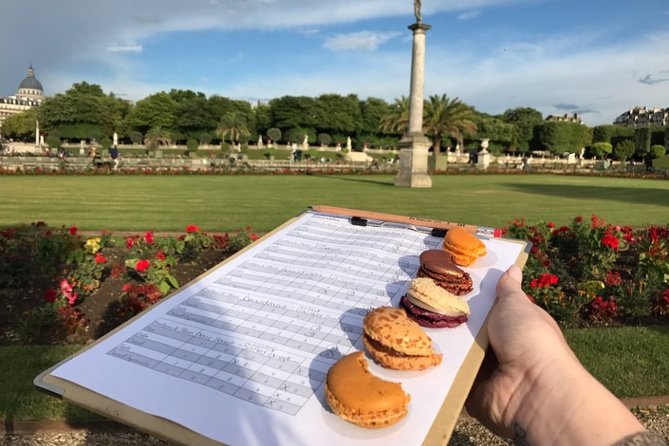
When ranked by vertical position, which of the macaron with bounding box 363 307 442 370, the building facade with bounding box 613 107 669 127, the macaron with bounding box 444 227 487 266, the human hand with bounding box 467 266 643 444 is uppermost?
the building facade with bounding box 613 107 669 127

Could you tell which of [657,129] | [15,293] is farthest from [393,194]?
[657,129]

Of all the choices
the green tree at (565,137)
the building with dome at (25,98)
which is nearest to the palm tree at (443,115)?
the green tree at (565,137)

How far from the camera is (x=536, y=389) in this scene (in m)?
1.81

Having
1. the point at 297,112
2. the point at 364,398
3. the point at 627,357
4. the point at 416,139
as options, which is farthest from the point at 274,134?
the point at 364,398

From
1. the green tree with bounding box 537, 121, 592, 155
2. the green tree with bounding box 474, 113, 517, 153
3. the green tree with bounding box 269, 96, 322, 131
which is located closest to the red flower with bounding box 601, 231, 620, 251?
the green tree with bounding box 269, 96, 322, 131

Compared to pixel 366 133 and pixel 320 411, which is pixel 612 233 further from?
pixel 366 133

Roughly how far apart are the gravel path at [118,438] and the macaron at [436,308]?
8.08ft

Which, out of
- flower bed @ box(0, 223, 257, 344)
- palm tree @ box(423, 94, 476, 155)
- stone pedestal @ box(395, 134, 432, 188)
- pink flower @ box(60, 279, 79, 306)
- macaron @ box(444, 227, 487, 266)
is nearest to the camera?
macaron @ box(444, 227, 487, 266)

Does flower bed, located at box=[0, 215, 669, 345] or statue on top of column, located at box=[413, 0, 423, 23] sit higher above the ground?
statue on top of column, located at box=[413, 0, 423, 23]

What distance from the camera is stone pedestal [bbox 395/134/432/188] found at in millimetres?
25234

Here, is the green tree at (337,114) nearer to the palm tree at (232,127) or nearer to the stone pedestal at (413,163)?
the palm tree at (232,127)

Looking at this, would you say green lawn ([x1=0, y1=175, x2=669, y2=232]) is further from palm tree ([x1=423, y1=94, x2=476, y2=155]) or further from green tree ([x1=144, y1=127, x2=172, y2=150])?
green tree ([x1=144, y1=127, x2=172, y2=150])

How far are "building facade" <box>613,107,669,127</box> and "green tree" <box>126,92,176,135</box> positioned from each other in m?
141

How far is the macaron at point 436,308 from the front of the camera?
1.83 meters
